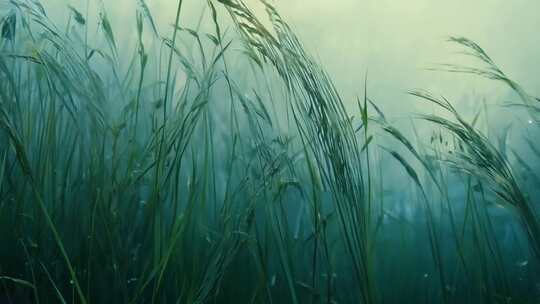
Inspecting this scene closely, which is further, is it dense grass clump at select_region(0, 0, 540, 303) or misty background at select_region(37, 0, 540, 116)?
misty background at select_region(37, 0, 540, 116)

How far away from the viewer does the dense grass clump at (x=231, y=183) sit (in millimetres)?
1027

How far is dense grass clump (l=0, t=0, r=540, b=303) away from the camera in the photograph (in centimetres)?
103

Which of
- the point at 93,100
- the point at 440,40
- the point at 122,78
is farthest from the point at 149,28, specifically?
the point at 440,40

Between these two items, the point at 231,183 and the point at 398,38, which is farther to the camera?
the point at 398,38

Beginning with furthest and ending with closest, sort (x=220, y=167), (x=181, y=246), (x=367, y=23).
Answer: (x=367, y=23), (x=220, y=167), (x=181, y=246)

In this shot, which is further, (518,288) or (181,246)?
(518,288)

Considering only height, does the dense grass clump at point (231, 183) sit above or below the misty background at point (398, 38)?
below

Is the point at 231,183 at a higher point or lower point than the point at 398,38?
lower

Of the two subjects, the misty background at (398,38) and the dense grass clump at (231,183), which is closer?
the dense grass clump at (231,183)

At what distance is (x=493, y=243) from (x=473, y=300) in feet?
0.40

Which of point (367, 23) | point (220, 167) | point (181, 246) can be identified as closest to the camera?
point (181, 246)

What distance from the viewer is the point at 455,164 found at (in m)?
1.22

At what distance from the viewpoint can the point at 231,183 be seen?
4.00 ft

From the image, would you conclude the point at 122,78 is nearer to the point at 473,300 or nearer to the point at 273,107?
the point at 273,107
